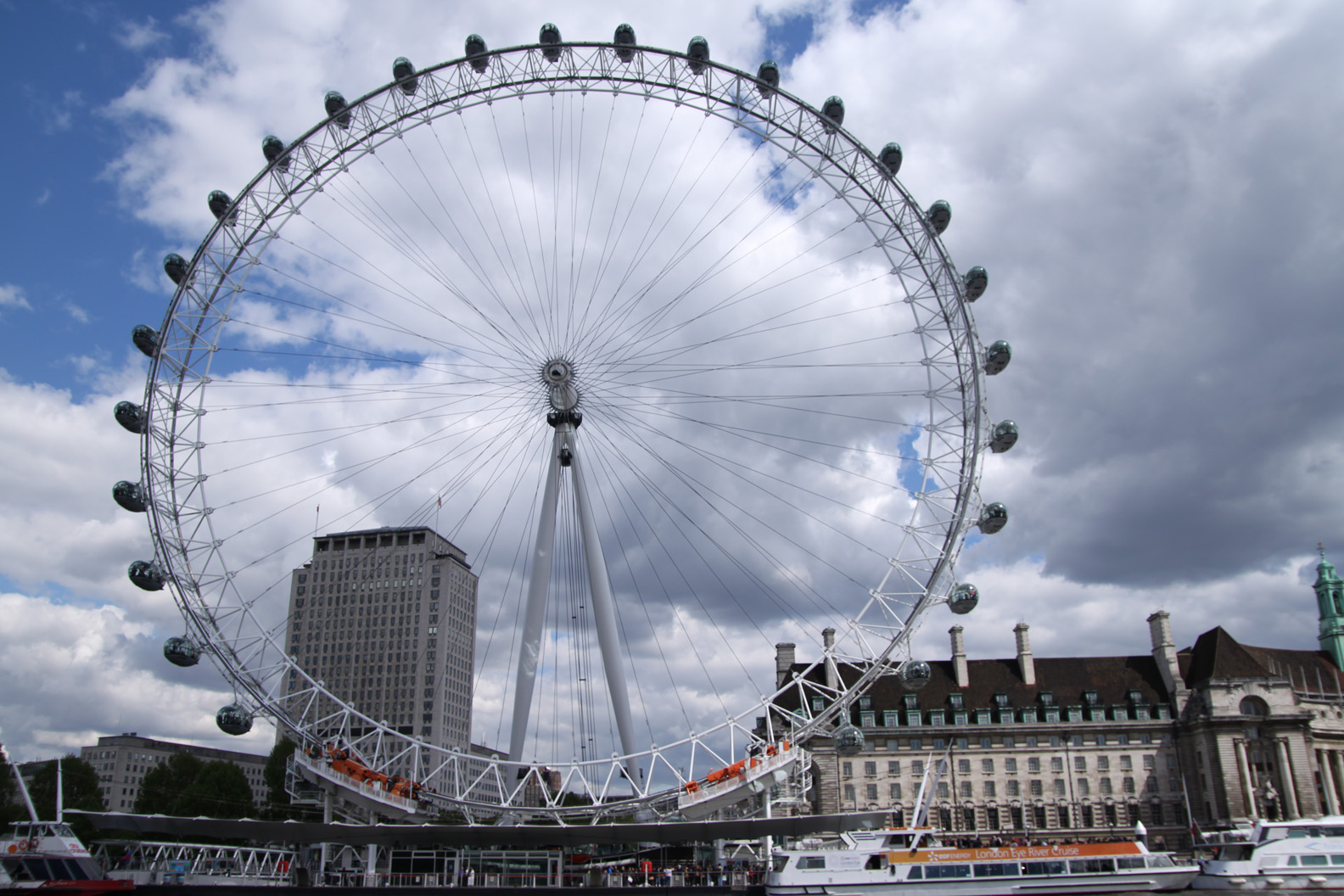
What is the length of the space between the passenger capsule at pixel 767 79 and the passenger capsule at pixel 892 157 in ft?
21.9

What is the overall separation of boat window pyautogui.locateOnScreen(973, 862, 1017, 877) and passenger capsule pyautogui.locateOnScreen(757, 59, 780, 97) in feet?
129

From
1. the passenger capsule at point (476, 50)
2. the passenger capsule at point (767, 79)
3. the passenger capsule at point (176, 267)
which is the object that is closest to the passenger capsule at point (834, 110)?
the passenger capsule at point (767, 79)

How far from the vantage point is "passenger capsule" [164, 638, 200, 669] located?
157 feet

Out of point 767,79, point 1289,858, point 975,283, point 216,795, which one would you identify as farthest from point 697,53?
point 216,795

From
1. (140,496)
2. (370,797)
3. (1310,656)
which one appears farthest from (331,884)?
(1310,656)

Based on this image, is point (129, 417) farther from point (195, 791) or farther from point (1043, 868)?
point (195, 791)

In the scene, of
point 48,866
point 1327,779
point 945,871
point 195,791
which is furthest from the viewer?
point 195,791

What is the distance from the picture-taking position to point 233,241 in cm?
5206

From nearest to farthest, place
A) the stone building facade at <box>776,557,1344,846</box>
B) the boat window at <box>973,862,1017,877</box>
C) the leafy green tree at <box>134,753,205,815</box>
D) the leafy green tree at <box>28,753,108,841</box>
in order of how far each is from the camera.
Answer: the boat window at <box>973,862,1017,877</box>
the stone building facade at <box>776,557,1344,846</box>
the leafy green tree at <box>28,753,108,841</box>
the leafy green tree at <box>134,753,205,815</box>

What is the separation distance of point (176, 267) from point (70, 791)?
74925mm

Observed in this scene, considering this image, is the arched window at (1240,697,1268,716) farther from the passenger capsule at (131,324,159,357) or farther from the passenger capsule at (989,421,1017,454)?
the passenger capsule at (131,324,159,357)

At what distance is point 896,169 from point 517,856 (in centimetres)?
4423

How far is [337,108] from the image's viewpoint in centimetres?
5106

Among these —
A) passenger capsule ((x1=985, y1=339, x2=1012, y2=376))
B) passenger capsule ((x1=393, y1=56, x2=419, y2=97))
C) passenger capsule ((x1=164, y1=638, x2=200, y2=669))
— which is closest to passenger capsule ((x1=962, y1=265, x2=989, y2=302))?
passenger capsule ((x1=985, y1=339, x2=1012, y2=376))
